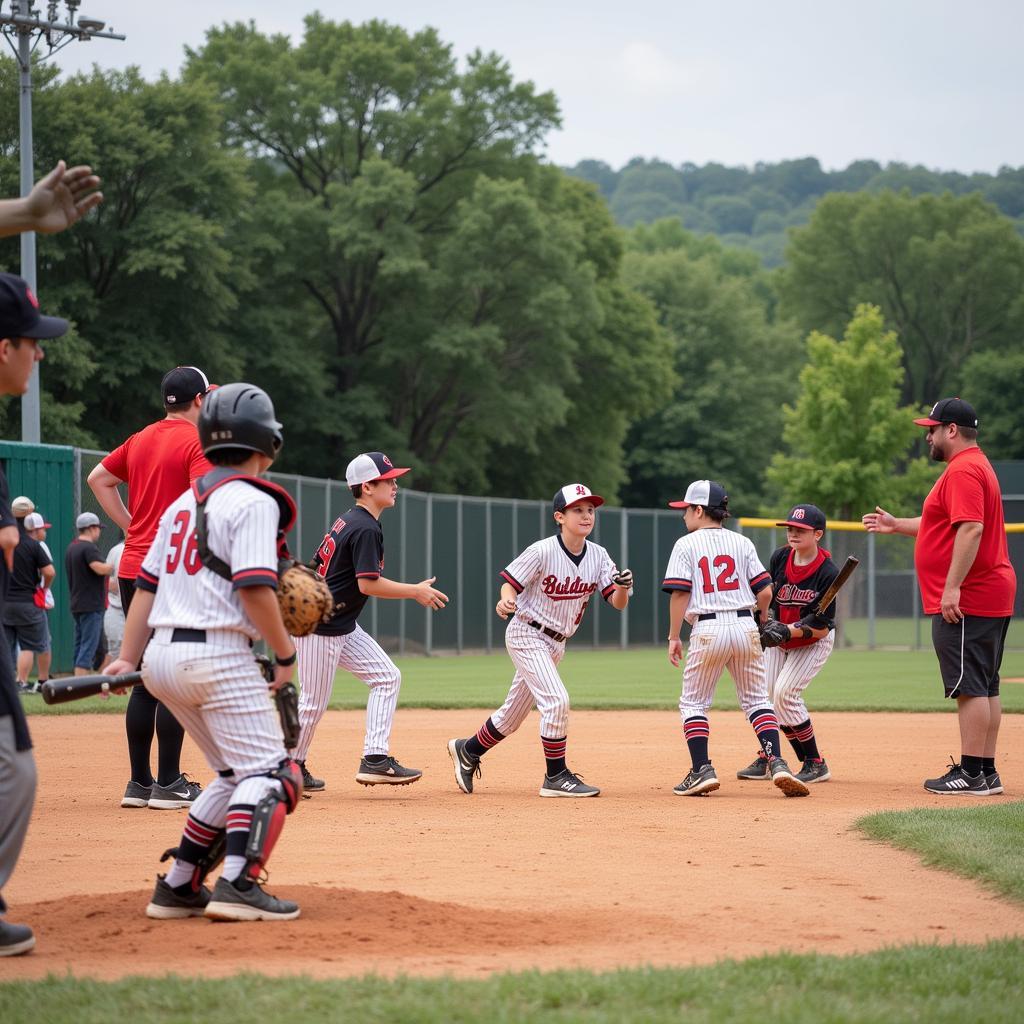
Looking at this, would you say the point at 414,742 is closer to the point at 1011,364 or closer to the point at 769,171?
the point at 1011,364

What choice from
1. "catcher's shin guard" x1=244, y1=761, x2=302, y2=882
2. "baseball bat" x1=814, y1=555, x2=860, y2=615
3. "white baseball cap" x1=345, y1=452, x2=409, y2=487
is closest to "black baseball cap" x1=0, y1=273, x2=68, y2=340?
"catcher's shin guard" x1=244, y1=761, x2=302, y2=882

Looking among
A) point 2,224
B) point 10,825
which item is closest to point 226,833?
point 10,825

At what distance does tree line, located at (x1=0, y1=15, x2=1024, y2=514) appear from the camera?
34.0 metres

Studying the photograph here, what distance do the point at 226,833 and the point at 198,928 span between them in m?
0.34

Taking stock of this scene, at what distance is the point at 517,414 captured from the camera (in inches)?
1687

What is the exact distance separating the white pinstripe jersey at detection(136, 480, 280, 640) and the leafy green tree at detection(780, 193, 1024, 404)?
66.4 metres

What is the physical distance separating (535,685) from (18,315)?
4.94 meters

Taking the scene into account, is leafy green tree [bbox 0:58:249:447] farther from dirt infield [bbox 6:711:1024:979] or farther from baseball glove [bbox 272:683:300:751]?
baseball glove [bbox 272:683:300:751]

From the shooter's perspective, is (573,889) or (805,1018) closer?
(805,1018)

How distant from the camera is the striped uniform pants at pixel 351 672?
9086 mm

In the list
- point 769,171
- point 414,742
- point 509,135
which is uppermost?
point 769,171

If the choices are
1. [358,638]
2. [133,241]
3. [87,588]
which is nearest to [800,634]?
[358,638]

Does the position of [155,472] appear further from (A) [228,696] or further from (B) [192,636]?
(A) [228,696]

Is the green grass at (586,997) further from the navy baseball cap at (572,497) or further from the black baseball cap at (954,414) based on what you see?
the black baseball cap at (954,414)
